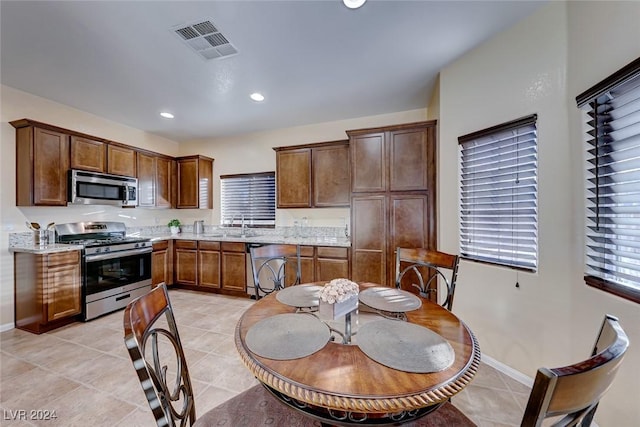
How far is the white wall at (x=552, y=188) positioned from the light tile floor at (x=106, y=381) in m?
0.45

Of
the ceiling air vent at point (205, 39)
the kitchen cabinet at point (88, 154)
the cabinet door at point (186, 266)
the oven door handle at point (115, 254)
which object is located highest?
the ceiling air vent at point (205, 39)

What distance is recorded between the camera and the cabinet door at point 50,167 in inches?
116

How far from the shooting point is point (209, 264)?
4207 mm

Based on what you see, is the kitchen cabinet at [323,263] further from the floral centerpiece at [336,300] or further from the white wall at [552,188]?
the floral centerpiece at [336,300]

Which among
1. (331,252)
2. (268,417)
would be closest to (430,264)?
(268,417)

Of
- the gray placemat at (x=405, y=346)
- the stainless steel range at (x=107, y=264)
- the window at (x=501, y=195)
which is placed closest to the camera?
the gray placemat at (x=405, y=346)

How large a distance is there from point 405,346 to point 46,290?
377cm

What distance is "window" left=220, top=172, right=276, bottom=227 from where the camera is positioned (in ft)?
15.1

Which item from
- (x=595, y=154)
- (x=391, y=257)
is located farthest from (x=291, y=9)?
(x=391, y=257)

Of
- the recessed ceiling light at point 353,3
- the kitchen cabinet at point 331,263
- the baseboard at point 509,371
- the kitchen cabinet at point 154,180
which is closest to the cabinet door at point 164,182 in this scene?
the kitchen cabinet at point 154,180

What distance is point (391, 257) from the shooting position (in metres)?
3.09

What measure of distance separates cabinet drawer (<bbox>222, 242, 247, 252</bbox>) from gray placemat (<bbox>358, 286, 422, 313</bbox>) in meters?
2.70

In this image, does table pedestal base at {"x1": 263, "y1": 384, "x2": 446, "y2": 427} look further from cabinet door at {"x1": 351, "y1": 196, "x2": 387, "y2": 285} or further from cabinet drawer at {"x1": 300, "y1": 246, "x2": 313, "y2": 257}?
cabinet drawer at {"x1": 300, "y1": 246, "x2": 313, "y2": 257}

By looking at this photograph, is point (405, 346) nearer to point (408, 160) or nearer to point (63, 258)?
point (408, 160)
